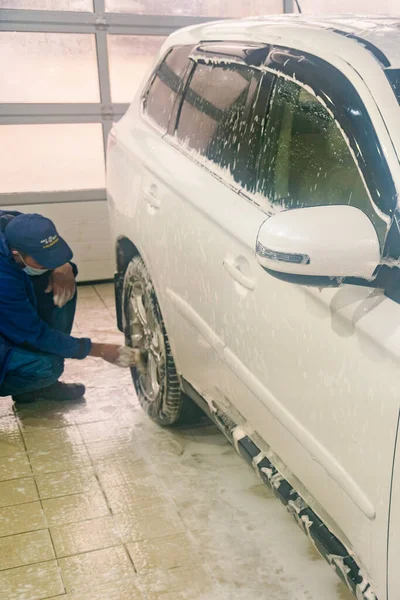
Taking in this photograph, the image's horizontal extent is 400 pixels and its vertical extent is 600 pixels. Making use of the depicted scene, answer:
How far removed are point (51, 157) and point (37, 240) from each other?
7.51 feet

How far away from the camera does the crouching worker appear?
3.09 metres

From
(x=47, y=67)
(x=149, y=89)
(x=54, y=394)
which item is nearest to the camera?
(x=149, y=89)

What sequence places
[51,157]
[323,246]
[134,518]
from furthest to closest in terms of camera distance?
1. [51,157]
2. [134,518]
3. [323,246]

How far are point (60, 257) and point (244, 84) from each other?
4.11 feet

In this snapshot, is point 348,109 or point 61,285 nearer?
point 348,109

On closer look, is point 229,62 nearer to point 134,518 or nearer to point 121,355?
point 121,355

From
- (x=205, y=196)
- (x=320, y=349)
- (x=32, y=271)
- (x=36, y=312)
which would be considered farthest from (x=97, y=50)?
(x=320, y=349)

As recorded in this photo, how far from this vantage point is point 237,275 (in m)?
2.04

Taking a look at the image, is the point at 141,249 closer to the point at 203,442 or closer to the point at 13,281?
the point at 13,281

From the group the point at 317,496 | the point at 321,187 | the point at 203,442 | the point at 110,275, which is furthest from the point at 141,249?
the point at 110,275

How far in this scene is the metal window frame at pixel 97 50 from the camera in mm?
4828

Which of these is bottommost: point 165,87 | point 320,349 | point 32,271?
point 32,271

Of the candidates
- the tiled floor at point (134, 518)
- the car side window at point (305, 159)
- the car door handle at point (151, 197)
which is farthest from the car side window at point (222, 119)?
the tiled floor at point (134, 518)

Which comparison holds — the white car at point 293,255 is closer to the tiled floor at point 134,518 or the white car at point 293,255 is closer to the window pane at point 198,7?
the tiled floor at point 134,518
